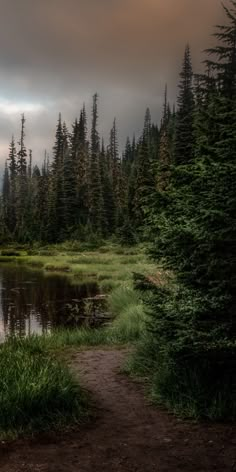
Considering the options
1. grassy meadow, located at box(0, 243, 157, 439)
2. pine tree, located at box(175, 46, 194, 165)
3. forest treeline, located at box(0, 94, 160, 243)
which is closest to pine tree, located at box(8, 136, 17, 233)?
forest treeline, located at box(0, 94, 160, 243)

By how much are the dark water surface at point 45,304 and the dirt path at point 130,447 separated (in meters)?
8.83

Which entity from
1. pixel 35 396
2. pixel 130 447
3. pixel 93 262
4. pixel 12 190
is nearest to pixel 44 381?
pixel 35 396

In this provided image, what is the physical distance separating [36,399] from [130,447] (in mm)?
1400

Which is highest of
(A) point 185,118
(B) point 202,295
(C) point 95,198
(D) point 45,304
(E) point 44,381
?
(A) point 185,118

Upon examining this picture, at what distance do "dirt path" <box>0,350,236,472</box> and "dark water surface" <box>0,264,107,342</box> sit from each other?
8.83 meters

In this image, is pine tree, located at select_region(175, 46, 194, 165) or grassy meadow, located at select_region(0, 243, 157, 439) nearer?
grassy meadow, located at select_region(0, 243, 157, 439)

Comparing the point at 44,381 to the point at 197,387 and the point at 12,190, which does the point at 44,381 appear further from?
the point at 12,190

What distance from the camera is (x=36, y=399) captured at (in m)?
6.71

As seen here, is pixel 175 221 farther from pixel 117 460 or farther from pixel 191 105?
pixel 191 105

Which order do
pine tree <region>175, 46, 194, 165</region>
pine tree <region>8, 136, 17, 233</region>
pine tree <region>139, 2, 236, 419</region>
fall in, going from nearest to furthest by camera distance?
pine tree <region>139, 2, 236, 419</region>, pine tree <region>175, 46, 194, 165</region>, pine tree <region>8, 136, 17, 233</region>

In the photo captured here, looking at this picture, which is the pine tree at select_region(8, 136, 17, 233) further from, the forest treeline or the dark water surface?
the dark water surface

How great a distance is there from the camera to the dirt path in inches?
222

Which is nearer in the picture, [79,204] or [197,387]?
[197,387]

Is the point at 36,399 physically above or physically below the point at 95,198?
below
